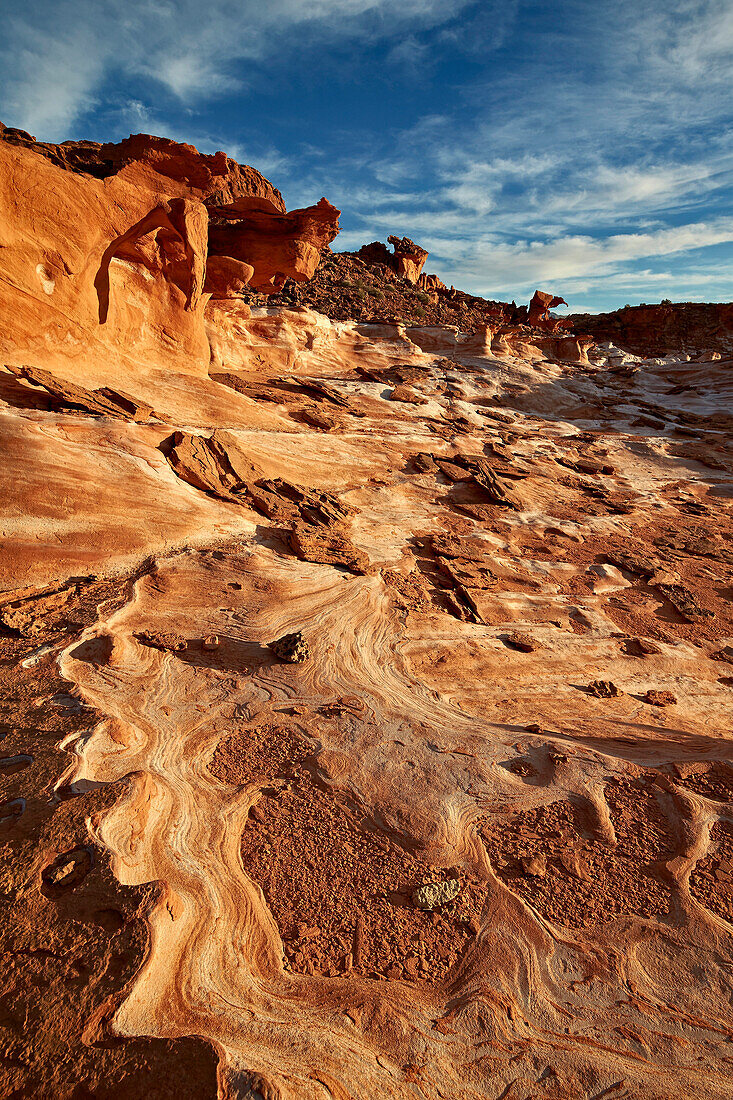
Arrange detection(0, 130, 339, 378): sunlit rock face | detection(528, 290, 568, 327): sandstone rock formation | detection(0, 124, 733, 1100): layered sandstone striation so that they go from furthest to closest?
detection(528, 290, 568, 327): sandstone rock formation, detection(0, 130, 339, 378): sunlit rock face, detection(0, 124, 733, 1100): layered sandstone striation

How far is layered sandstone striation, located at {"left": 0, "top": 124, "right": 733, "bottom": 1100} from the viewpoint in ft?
10.7

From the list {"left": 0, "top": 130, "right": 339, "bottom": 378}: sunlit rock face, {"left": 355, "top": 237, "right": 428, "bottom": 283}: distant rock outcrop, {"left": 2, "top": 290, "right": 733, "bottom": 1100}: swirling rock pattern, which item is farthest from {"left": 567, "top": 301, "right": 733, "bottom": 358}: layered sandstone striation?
{"left": 2, "top": 290, "right": 733, "bottom": 1100}: swirling rock pattern

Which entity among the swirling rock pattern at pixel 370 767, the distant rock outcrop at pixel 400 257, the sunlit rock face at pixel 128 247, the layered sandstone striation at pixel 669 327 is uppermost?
the distant rock outcrop at pixel 400 257

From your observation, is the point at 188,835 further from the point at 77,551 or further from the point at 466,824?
the point at 77,551

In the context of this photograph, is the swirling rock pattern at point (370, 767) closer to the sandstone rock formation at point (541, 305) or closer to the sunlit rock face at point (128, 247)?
the sunlit rock face at point (128, 247)

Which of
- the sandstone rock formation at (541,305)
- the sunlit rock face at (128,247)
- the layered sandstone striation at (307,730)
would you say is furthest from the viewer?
the sandstone rock formation at (541,305)

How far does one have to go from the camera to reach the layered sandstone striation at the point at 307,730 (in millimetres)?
3268

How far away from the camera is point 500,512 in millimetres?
14203

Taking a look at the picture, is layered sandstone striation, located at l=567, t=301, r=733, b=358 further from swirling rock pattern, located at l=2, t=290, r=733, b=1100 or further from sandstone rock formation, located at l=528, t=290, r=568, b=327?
swirling rock pattern, located at l=2, t=290, r=733, b=1100

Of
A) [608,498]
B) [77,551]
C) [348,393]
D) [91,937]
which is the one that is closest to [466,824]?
[91,937]

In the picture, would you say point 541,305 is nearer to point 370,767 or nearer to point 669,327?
point 669,327

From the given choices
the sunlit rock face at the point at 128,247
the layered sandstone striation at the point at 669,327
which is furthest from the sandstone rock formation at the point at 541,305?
the sunlit rock face at the point at 128,247

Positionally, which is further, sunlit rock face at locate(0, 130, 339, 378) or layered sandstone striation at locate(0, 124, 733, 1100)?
sunlit rock face at locate(0, 130, 339, 378)

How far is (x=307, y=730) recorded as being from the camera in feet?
20.2
